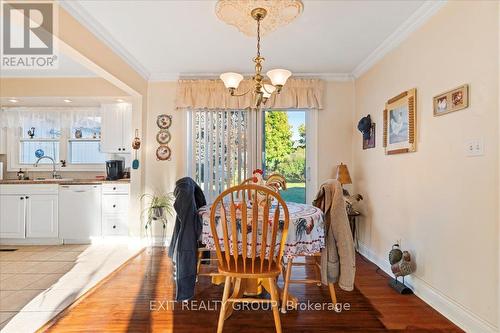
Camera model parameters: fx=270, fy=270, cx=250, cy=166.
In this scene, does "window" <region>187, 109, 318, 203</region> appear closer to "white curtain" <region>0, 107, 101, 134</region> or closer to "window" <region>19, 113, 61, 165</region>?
"white curtain" <region>0, 107, 101, 134</region>

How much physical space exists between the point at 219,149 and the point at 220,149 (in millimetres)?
15

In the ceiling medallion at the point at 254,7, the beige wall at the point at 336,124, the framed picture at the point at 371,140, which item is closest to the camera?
the ceiling medallion at the point at 254,7

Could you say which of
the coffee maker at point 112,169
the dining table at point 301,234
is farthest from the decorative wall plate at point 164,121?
the dining table at point 301,234

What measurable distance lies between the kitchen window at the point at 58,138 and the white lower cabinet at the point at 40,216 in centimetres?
85

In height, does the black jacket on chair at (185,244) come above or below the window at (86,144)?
below

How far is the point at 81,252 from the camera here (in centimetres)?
361

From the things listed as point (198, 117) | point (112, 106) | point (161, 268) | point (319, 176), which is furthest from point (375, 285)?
point (112, 106)

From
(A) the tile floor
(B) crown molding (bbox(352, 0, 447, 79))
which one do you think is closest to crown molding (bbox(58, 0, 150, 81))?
(A) the tile floor

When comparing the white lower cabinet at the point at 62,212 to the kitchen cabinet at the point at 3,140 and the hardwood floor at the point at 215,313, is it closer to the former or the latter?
the kitchen cabinet at the point at 3,140

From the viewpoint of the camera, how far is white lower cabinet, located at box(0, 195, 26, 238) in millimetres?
3895

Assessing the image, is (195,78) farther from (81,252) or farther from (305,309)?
(305,309)

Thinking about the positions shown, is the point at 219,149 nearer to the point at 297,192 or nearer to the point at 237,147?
the point at 237,147

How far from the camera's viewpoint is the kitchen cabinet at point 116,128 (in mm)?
4246

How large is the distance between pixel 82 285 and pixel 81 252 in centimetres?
118
